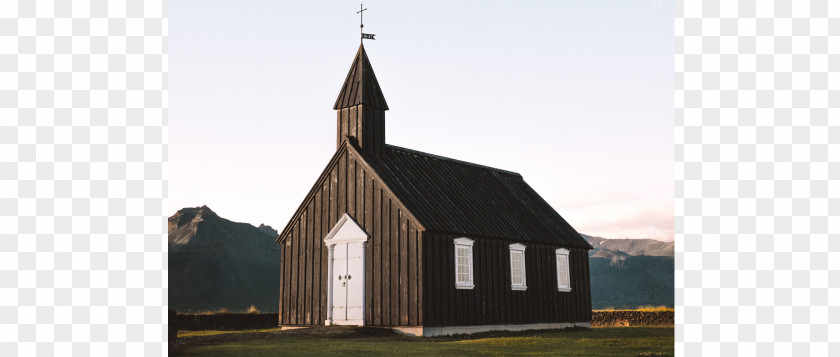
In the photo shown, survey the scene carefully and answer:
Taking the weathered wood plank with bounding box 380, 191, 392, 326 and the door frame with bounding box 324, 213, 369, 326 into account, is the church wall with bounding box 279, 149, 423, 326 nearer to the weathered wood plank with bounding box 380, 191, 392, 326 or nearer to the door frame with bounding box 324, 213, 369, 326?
the weathered wood plank with bounding box 380, 191, 392, 326

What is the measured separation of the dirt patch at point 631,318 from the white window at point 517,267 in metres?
10.3

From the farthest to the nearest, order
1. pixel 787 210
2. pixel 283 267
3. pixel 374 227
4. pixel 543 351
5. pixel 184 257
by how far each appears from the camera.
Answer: pixel 184 257
pixel 283 267
pixel 374 227
pixel 543 351
pixel 787 210

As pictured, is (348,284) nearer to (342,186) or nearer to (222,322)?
(342,186)

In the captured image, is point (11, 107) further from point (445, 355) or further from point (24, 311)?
point (445, 355)

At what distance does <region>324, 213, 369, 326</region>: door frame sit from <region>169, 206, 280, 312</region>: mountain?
65932 millimetres

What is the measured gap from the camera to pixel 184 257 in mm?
97312

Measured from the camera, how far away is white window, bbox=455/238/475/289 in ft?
79.4

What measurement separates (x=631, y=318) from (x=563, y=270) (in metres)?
7.85

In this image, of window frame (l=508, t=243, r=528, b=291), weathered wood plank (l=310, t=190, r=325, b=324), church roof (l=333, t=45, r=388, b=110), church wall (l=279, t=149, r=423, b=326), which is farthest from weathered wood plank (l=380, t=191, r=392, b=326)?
window frame (l=508, t=243, r=528, b=291)

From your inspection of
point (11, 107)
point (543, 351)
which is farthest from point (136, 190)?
point (543, 351)

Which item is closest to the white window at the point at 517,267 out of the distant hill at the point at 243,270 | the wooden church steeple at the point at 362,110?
the wooden church steeple at the point at 362,110

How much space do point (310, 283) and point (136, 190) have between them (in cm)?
1502

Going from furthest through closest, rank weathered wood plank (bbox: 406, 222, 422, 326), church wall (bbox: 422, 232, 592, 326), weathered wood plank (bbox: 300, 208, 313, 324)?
1. weathered wood plank (bbox: 300, 208, 313, 324)
2. church wall (bbox: 422, 232, 592, 326)
3. weathered wood plank (bbox: 406, 222, 422, 326)

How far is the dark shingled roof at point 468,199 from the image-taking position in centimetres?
2473
